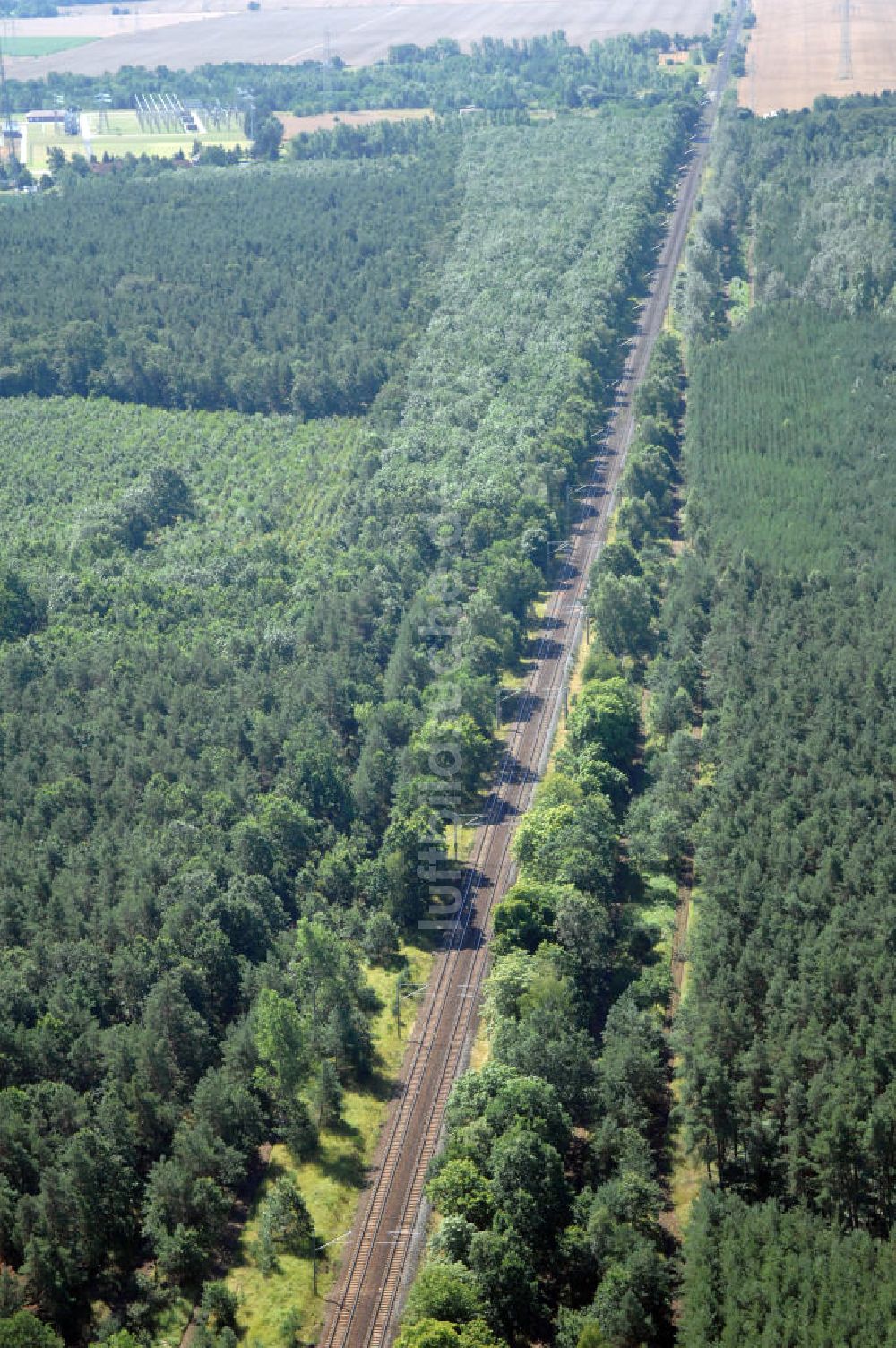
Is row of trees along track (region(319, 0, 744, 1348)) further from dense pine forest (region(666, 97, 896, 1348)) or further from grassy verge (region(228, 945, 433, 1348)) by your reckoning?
dense pine forest (region(666, 97, 896, 1348))

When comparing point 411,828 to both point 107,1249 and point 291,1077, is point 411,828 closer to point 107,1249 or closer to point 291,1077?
point 291,1077

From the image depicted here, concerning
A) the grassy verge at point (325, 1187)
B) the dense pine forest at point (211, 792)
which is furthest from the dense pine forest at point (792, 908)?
the grassy verge at point (325, 1187)

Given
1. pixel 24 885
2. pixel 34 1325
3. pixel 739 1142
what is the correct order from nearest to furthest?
pixel 34 1325 → pixel 739 1142 → pixel 24 885

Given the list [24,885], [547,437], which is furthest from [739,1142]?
[547,437]

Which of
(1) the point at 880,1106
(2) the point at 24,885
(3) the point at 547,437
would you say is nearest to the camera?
(1) the point at 880,1106

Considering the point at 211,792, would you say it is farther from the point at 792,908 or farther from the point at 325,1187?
the point at 792,908

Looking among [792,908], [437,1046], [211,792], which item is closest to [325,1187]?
[437,1046]

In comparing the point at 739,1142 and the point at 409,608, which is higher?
the point at 409,608

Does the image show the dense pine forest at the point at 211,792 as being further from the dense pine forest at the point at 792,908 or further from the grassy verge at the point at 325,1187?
the dense pine forest at the point at 792,908
